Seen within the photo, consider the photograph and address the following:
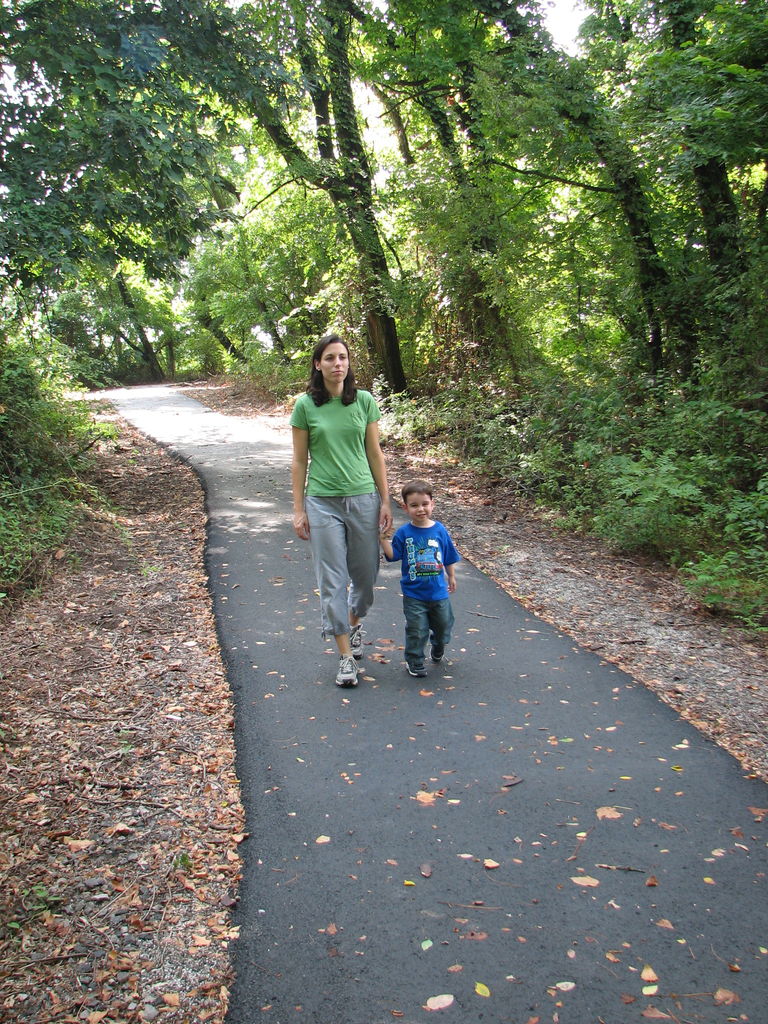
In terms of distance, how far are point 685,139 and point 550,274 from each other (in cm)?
360

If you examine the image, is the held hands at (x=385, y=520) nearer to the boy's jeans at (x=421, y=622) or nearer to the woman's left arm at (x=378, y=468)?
the woman's left arm at (x=378, y=468)

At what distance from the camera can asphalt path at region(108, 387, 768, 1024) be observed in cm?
258

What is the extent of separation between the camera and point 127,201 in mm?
8719

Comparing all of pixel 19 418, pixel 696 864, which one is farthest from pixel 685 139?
pixel 19 418

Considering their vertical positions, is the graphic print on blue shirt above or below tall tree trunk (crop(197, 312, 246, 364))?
below

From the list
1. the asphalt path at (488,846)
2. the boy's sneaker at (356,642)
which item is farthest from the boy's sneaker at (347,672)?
the boy's sneaker at (356,642)

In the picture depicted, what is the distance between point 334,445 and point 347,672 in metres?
1.53

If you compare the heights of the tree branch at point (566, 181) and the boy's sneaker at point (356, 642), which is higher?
the tree branch at point (566, 181)

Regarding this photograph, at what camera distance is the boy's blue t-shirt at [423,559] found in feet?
16.2

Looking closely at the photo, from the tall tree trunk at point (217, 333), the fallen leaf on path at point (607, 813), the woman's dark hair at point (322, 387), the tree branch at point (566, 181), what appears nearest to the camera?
the fallen leaf on path at point (607, 813)

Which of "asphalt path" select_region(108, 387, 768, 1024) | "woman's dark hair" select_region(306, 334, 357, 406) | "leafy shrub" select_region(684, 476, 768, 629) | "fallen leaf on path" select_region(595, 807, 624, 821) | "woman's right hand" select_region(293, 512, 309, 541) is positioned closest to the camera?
"asphalt path" select_region(108, 387, 768, 1024)

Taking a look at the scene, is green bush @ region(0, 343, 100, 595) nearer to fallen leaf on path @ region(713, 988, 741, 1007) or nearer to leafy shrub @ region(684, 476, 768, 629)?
leafy shrub @ region(684, 476, 768, 629)

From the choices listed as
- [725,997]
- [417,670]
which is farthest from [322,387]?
[725,997]

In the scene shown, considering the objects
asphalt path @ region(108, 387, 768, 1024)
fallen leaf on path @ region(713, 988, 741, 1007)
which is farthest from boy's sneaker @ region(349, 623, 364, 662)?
fallen leaf on path @ region(713, 988, 741, 1007)
